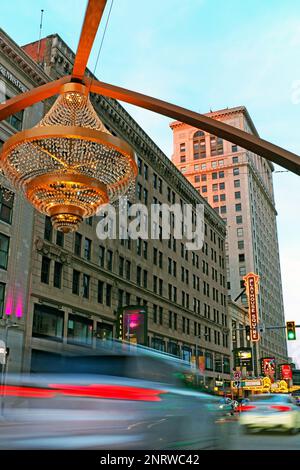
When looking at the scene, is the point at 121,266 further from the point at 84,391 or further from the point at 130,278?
the point at 84,391

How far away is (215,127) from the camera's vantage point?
32.9ft

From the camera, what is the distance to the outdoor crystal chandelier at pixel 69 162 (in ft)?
29.9

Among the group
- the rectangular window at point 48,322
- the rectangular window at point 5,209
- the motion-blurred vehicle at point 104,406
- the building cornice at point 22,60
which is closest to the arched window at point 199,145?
the building cornice at point 22,60

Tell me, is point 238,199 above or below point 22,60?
above

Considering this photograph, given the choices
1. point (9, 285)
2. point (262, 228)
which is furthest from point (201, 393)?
point (262, 228)

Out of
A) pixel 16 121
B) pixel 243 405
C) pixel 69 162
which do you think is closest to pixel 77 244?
pixel 16 121

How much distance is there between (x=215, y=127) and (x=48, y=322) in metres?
29.0

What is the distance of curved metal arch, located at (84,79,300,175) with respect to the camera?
959 cm

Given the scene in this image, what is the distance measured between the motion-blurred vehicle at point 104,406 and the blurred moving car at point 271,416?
21.7ft

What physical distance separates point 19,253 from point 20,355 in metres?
6.87

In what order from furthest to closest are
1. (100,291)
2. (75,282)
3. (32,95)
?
(100,291), (75,282), (32,95)

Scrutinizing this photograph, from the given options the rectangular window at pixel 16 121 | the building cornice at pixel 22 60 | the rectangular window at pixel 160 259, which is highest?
the building cornice at pixel 22 60

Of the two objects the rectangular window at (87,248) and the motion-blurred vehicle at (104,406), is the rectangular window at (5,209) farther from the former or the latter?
the motion-blurred vehicle at (104,406)

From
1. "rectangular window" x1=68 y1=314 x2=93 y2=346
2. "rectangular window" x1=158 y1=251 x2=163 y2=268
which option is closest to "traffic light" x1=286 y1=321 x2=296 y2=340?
"rectangular window" x1=68 y1=314 x2=93 y2=346
